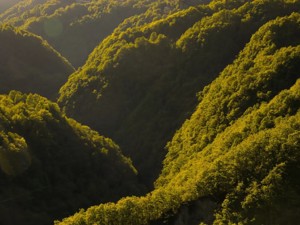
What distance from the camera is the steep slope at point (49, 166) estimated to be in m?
121

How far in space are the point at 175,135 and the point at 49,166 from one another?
42.2 meters

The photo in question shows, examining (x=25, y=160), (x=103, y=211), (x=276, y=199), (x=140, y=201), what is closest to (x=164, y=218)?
(x=140, y=201)

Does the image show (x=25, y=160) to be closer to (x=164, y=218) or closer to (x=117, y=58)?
(x=164, y=218)

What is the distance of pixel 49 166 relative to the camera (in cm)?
13538

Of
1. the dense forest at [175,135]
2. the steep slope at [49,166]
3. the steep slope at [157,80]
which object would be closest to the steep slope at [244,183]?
the dense forest at [175,135]

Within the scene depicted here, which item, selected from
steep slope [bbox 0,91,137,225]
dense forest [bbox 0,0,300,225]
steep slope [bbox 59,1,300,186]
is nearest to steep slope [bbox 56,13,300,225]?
dense forest [bbox 0,0,300,225]

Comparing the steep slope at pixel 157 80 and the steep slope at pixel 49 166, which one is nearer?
the steep slope at pixel 49 166

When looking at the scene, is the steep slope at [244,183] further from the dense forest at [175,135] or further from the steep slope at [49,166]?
the steep slope at [49,166]

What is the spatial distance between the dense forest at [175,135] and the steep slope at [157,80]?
44cm

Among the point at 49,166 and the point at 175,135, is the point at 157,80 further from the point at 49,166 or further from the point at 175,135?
the point at 49,166

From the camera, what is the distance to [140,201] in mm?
90500

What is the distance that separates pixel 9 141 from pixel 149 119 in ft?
190

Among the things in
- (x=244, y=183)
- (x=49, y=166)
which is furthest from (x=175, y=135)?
(x=244, y=183)

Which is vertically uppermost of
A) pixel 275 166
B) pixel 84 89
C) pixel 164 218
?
pixel 84 89
